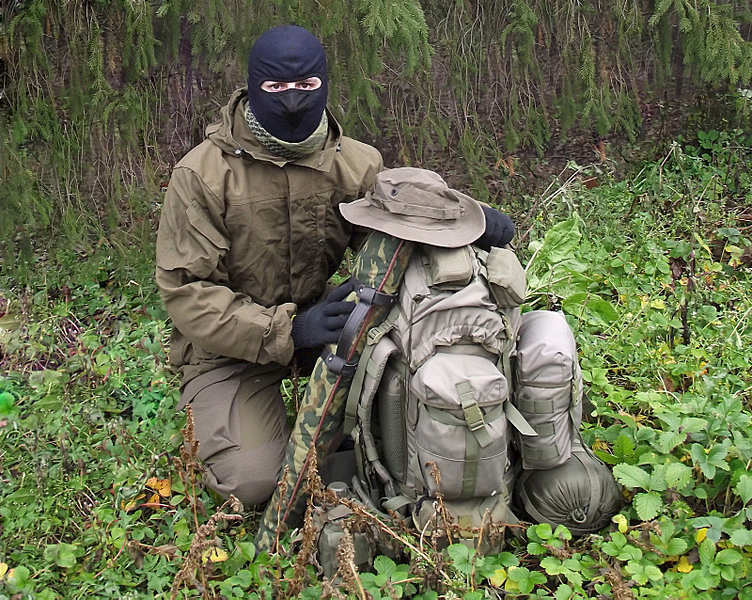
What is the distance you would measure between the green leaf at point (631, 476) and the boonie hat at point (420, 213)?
1.09m

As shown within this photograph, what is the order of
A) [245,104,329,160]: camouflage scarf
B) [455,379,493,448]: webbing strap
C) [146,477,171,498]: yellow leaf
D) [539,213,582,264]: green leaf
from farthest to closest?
1. [539,213,582,264]: green leaf
2. [146,477,171,498]: yellow leaf
3. [245,104,329,160]: camouflage scarf
4. [455,379,493,448]: webbing strap

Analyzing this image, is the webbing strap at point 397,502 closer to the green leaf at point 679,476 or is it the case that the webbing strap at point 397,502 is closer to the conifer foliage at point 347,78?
the green leaf at point 679,476

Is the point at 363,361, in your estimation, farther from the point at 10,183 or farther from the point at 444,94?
the point at 444,94

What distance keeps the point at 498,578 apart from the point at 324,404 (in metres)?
0.90

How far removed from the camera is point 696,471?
10.1 ft

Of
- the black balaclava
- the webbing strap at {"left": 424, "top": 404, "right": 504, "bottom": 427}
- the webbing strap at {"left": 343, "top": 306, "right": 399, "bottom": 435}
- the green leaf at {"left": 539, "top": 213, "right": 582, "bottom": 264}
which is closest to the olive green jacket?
the black balaclava

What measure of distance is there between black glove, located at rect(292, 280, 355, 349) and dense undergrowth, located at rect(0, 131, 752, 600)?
0.58 m

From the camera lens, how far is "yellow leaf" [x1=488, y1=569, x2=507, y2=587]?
2.71 m

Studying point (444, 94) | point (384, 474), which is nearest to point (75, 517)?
point (384, 474)

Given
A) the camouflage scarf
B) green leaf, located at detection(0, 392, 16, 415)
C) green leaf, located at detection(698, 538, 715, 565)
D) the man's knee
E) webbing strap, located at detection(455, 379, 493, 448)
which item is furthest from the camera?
green leaf, located at detection(0, 392, 16, 415)

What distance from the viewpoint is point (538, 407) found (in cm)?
276

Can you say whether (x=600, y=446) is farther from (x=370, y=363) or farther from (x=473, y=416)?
(x=370, y=363)

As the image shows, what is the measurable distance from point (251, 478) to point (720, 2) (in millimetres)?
4748

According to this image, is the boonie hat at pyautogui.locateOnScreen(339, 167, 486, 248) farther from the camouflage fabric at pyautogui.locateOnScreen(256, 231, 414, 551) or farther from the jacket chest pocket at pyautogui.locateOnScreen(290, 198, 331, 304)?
the jacket chest pocket at pyautogui.locateOnScreen(290, 198, 331, 304)
